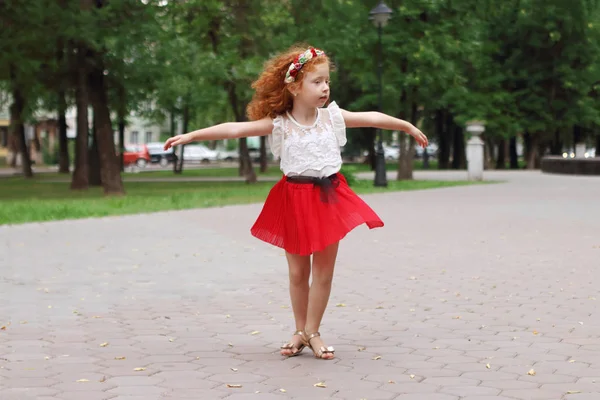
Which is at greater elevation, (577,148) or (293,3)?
(293,3)

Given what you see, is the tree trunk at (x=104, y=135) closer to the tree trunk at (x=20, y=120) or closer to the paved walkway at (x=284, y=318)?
the tree trunk at (x=20, y=120)

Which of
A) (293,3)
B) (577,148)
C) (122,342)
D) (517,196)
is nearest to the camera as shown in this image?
(122,342)

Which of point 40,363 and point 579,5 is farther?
point 579,5

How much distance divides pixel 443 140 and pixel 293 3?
2056 centimetres

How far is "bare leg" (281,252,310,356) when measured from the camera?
630cm

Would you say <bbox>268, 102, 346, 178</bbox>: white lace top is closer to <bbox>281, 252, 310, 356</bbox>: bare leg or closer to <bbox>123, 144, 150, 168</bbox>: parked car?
<bbox>281, 252, 310, 356</bbox>: bare leg

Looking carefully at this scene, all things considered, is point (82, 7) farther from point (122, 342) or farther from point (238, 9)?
point (122, 342)

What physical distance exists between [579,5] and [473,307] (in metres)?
45.9

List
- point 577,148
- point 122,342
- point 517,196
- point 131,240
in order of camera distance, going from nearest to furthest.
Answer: point 122,342
point 131,240
point 517,196
point 577,148

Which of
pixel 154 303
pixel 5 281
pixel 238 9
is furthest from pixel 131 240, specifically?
pixel 238 9

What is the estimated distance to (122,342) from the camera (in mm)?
6672

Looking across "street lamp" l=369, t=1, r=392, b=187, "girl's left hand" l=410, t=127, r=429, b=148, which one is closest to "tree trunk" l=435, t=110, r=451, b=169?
"street lamp" l=369, t=1, r=392, b=187

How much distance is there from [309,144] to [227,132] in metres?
0.46

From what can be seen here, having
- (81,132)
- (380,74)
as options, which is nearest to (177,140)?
(380,74)
